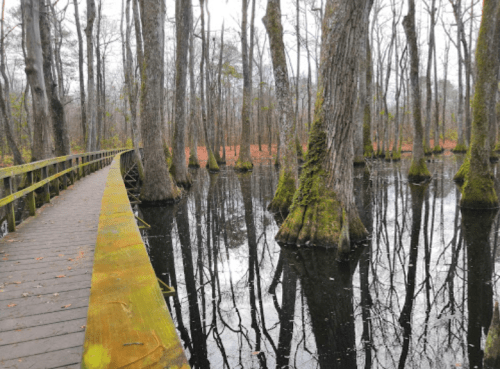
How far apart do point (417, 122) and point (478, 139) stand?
4.89m

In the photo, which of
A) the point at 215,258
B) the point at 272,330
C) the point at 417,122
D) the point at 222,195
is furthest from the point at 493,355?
the point at 417,122

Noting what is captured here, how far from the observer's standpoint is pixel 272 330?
383 centimetres

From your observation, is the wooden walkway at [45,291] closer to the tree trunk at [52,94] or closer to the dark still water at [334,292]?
the dark still water at [334,292]

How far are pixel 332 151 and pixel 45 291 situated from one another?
199 inches

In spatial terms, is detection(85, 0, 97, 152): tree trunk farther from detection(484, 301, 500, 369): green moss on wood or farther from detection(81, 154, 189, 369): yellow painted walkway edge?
detection(484, 301, 500, 369): green moss on wood

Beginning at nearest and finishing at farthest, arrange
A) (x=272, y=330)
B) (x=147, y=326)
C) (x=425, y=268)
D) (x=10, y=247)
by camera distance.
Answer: (x=147, y=326), (x=272, y=330), (x=10, y=247), (x=425, y=268)

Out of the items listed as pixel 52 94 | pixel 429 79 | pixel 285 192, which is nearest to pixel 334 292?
pixel 285 192

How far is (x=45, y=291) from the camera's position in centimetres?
290

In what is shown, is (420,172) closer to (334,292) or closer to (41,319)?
(334,292)

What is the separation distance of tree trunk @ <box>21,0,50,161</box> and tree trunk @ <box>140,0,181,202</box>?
2.94 meters

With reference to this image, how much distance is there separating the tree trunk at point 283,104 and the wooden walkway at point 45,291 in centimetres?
525

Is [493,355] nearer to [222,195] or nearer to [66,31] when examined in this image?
[222,195]

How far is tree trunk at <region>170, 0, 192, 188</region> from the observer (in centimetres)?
1369

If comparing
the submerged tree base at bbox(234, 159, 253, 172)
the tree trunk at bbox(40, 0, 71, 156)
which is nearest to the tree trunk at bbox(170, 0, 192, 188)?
the tree trunk at bbox(40, 0, 71, 156)
